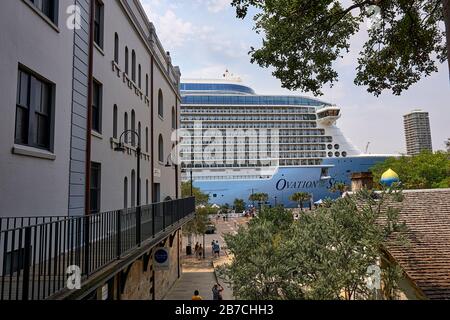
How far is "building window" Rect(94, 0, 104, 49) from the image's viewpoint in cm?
1104

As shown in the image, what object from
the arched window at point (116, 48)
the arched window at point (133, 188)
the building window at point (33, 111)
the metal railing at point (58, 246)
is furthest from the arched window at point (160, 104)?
the building window at point (33, 111)

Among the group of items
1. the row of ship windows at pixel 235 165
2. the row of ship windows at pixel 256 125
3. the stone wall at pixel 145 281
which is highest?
the row of ship windows at pixel 256 125

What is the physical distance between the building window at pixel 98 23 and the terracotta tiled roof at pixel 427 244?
34.4 feet

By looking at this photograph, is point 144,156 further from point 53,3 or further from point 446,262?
point 446,262

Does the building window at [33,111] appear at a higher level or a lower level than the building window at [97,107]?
lower

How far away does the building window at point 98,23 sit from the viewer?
36.2 ft

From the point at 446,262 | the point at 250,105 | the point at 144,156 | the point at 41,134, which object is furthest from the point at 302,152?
the point at 41,134

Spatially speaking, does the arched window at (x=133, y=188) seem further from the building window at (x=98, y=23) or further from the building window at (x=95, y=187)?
the building window at (x=98, y=23)

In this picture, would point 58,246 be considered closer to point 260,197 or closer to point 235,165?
point 260,197

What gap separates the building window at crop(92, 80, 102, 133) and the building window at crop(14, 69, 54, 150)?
9.67 ft

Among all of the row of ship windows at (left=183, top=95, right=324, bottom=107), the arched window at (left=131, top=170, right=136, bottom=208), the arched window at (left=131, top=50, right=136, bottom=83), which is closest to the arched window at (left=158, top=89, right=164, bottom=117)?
the arched window at (left=131, top=50, right=136, bottom=83)

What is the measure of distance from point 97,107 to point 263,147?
188 feet

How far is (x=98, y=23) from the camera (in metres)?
11.2
